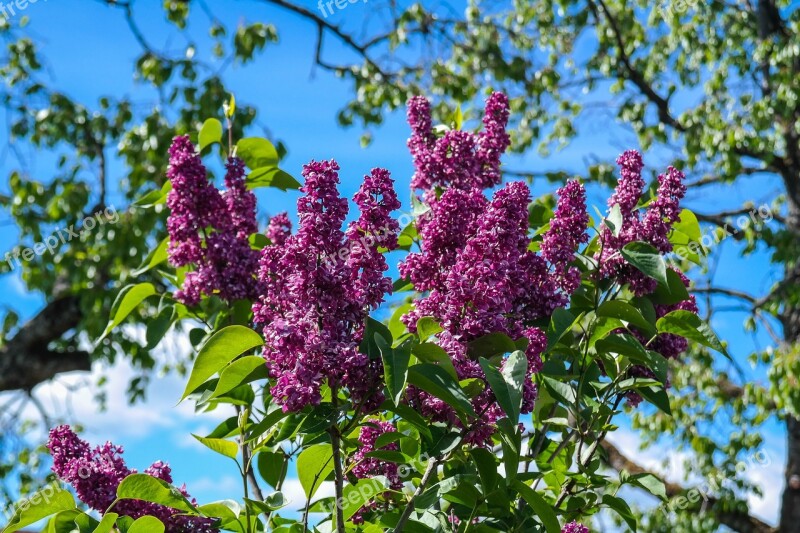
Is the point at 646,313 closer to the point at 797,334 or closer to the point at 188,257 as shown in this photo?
the point at 188,257

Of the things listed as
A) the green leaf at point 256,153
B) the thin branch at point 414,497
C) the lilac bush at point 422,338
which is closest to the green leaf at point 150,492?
the lilac bush at point 422,338

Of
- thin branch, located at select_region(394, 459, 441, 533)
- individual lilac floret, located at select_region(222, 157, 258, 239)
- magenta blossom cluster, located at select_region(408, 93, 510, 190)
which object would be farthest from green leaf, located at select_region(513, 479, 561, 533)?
individual lilac floret, located at select_region(222, 157, 258, 239)

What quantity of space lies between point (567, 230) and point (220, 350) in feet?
2.54

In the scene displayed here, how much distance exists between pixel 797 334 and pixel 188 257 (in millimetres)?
8690

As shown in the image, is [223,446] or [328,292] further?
[223,446]

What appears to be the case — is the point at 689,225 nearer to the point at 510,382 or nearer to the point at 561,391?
the point at 561,391

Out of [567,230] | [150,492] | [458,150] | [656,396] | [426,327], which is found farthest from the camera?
[458,150]

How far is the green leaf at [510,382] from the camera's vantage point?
1464mm

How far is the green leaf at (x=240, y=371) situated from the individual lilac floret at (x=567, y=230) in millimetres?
656

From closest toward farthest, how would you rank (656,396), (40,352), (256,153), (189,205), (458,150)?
(656,396) < (458,150) < (189,205) < (256,153) < (40,352)

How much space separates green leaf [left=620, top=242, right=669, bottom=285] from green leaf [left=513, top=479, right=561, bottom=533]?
0.49 meters

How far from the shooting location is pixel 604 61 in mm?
9938

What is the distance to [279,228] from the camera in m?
2.42

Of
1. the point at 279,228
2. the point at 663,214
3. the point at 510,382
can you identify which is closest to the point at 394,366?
the point at 510,382
